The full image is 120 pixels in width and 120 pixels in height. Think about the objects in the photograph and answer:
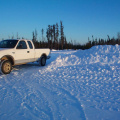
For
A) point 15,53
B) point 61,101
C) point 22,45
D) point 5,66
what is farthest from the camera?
point 22,45

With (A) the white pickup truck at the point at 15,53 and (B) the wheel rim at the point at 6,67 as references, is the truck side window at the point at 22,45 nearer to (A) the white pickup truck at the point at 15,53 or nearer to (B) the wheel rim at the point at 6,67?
(A) the white pickup truck at the point at 15,53

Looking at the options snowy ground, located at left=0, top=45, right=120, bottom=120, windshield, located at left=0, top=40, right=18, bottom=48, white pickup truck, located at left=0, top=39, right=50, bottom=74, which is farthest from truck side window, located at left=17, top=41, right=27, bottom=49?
snowy ground, located at left=0, top=45, right=120, bottom=120

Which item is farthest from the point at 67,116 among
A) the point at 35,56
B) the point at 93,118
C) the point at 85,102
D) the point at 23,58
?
the point at 35,56

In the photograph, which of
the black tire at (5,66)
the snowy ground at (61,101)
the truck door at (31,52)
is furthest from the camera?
the truck door at (31,52)

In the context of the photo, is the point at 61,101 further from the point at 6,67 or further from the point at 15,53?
the point at 15,53

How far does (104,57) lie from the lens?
34.8ft

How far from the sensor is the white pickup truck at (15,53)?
25.3 feet

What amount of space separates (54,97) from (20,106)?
110cm

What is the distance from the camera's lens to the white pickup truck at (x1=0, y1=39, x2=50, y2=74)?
7.72m

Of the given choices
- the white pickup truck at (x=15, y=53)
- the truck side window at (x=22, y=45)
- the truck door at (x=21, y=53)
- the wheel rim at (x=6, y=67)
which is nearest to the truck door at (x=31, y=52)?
the white pickup truck at (x=15, y=53)

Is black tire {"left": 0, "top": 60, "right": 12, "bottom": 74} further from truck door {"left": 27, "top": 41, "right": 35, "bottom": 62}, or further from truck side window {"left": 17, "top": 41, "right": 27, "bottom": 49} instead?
truck door {"left": 27, "top": 41, "right": 35, "bottom": 62}

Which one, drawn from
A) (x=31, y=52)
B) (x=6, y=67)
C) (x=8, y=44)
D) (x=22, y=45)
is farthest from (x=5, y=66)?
(x=31, y=52)

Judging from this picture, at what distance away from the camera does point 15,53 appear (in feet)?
27.2

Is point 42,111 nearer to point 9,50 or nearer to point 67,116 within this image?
point 67,116
